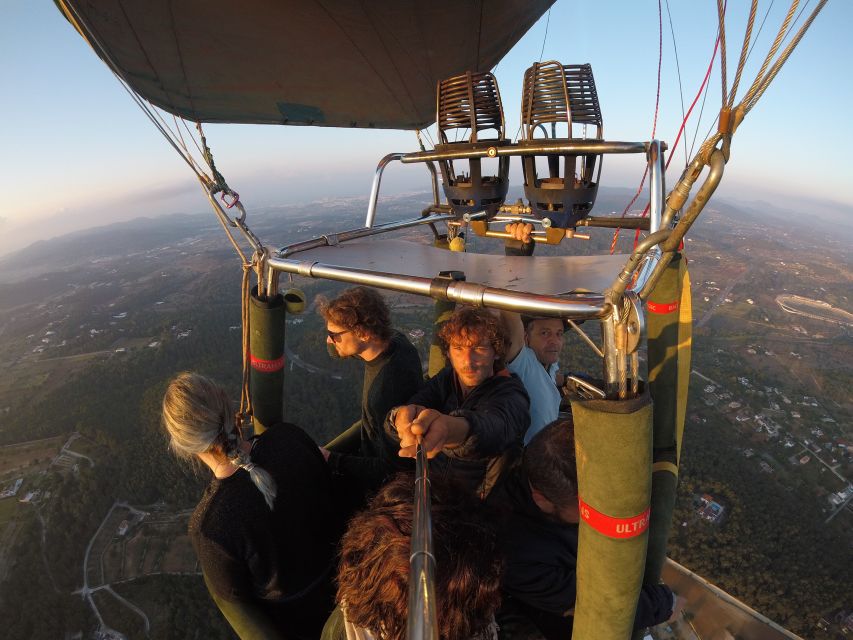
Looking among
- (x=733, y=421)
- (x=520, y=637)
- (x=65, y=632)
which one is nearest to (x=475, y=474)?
(x=520, y=637)

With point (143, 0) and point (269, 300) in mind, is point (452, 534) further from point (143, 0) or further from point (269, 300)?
point (143, 0)

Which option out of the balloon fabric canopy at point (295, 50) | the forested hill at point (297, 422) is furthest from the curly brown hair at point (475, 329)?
the forested hill at point (297, 422)

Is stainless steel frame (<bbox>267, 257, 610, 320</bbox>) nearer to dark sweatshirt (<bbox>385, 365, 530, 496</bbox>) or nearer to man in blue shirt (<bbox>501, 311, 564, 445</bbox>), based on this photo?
dark sweatshirt (<bbox>385, 365, 530, 496</bbox>)

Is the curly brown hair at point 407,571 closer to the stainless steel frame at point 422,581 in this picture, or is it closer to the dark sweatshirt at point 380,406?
Result: the stainless steel frame at point 422,581

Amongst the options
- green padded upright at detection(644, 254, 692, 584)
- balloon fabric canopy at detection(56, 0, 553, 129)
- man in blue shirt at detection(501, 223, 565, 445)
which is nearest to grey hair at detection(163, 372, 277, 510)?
man in blue shirt at detection(501, 223, 565, 445)

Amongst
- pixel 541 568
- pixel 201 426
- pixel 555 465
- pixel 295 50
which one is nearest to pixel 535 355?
pixel 555 465

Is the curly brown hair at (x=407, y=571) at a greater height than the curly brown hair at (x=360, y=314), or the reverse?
the curly brown hair at (x=360, y=314)

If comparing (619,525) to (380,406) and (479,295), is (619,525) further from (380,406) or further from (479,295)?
(380,406)
